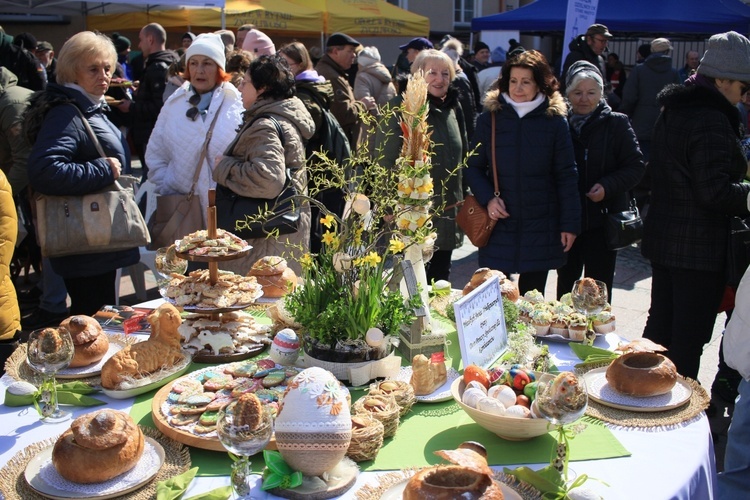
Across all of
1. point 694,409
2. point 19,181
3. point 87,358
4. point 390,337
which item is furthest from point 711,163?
point 19,181

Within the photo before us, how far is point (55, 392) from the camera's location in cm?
207

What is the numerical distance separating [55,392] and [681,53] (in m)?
19.5

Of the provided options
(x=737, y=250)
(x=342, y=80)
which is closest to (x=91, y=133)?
(x=737, y=250)

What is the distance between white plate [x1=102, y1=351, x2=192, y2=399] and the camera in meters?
2.13

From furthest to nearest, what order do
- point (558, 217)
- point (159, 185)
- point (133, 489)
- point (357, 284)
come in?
point (159, 185)
point (558, 217)
point (357, 284)
point (133, 489)

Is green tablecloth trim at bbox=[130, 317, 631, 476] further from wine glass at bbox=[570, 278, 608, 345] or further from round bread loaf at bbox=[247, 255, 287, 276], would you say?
round bread loaf at bbox=[247, 255, 287, 276]

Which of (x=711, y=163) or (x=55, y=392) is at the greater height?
(x=711, y=163)

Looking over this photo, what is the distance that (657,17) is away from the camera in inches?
420

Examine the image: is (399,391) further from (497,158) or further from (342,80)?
(342,80)

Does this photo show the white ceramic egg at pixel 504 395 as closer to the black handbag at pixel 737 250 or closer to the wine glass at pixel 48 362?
the wine glass at pixel 48 362

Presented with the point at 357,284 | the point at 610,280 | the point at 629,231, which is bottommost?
the point at 610,280

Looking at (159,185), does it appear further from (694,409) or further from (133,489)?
(694,409)

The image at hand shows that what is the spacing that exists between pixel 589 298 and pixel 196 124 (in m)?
2.44

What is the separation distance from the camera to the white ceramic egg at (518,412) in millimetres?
1871
